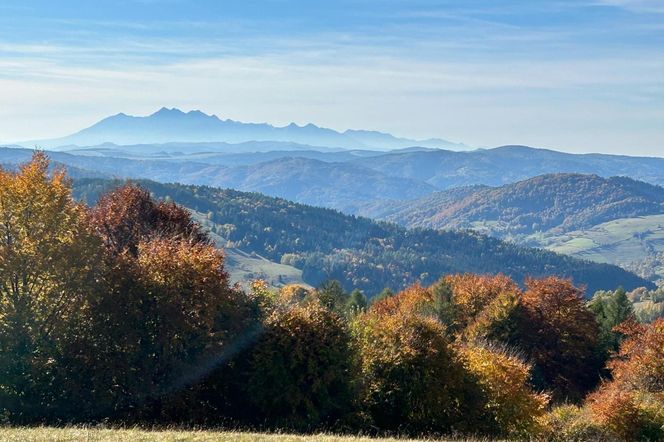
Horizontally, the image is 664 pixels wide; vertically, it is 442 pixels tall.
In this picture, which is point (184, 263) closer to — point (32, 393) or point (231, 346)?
point (231, 346)

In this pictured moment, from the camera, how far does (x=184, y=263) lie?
28359 millimetres

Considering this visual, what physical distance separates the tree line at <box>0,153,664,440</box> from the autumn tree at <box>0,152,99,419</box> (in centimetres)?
5

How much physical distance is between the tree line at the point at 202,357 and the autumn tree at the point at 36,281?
52 mm

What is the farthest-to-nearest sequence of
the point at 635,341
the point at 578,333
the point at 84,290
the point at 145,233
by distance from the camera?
the point at 578,333 < the point at 635,341 < the point at 145,233 < the point at 84,290

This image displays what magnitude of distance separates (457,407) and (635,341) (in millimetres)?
21203

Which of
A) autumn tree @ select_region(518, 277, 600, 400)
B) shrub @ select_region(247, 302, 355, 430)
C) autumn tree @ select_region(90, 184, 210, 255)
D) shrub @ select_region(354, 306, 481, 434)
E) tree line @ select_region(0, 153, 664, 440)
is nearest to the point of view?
tree line @ select_region(0, 153, 664, 440)

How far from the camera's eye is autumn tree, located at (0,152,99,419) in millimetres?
24656

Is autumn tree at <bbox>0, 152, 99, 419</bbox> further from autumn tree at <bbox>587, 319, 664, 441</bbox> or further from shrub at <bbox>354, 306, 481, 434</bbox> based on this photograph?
autumn tree at <bbox>587, 319, 664, 441</bbox>

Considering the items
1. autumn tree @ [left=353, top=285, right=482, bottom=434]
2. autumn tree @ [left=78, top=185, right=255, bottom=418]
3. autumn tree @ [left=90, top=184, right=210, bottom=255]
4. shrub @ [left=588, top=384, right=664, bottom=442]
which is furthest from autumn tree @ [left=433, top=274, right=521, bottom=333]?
autumn tree @ [left=78, top=185, right=255, bottom=418]

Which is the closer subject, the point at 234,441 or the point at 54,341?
the point at 234,441

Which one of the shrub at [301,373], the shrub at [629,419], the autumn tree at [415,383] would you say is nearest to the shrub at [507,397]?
the autumn tree at [415,383]

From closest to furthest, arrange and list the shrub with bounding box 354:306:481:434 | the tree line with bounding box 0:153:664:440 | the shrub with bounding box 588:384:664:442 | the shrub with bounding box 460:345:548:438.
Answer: the tree line with bounding box 0:153:664:440 → the shrub with bounding box 354:306:481:434 → the shrub with bounding box 460:345:548:438 → the shrub with bounding box 588:384:664:442

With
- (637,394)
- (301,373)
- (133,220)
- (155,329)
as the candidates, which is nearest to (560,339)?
(637,394)

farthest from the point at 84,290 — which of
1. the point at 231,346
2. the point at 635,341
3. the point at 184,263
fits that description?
the point at 635,341
